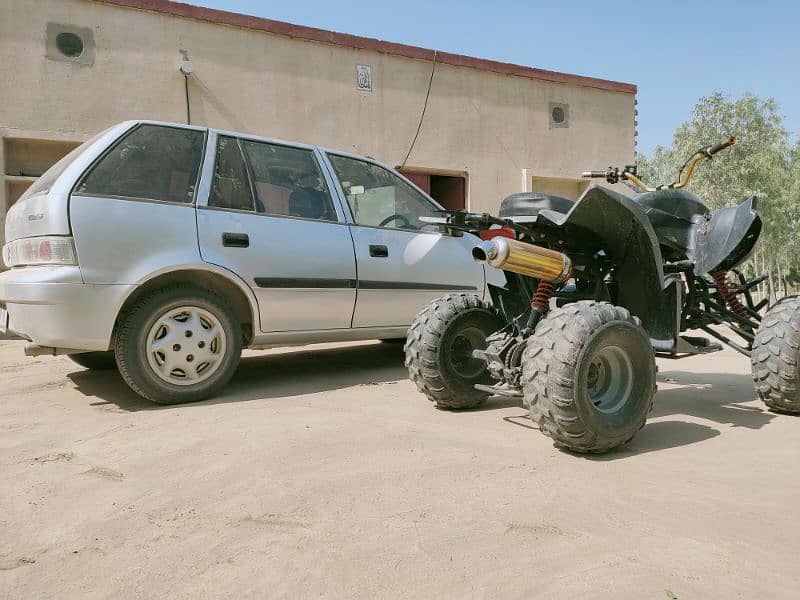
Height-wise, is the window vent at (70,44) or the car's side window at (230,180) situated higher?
the window vent at (70,44)

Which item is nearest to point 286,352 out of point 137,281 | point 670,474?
point 137,281

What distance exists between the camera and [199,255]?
152 inches

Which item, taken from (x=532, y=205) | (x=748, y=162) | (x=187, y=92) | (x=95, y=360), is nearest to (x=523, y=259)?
(x=532, y=205)

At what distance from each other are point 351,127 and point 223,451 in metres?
8.03

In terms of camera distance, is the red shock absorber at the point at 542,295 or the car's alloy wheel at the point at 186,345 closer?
the red shock absorber at the point at 542,295

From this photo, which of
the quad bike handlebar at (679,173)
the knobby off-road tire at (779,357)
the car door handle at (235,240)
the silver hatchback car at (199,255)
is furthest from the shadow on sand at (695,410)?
the car door handle at (235,240)

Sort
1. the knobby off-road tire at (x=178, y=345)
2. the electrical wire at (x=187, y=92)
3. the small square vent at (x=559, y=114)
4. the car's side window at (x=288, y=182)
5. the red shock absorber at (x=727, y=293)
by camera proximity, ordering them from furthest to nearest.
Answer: the small square vent at (x=559, y=114) → the electrical wire at (x=187, y=92) → the car's side window at (x=288, y=182) → the red shock absorber at (x=727, y=293) → the knobby off-road tire at (x=178, y=345)

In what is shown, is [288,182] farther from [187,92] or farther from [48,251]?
[187,92]

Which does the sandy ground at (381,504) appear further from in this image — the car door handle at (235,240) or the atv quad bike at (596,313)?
the car door handle at (235,240)

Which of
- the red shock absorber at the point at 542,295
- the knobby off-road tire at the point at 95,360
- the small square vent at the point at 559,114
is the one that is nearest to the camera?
the red shock absorber at the point at 542,295

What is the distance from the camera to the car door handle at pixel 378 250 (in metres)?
4.64

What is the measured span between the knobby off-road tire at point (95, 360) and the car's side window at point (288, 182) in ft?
5.42

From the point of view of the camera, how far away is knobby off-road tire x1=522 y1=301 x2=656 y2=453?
260cm

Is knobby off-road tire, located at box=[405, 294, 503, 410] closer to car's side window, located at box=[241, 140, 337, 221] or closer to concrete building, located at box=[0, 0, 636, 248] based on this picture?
car's side window, located at box=[241, 140, 337, 221]
